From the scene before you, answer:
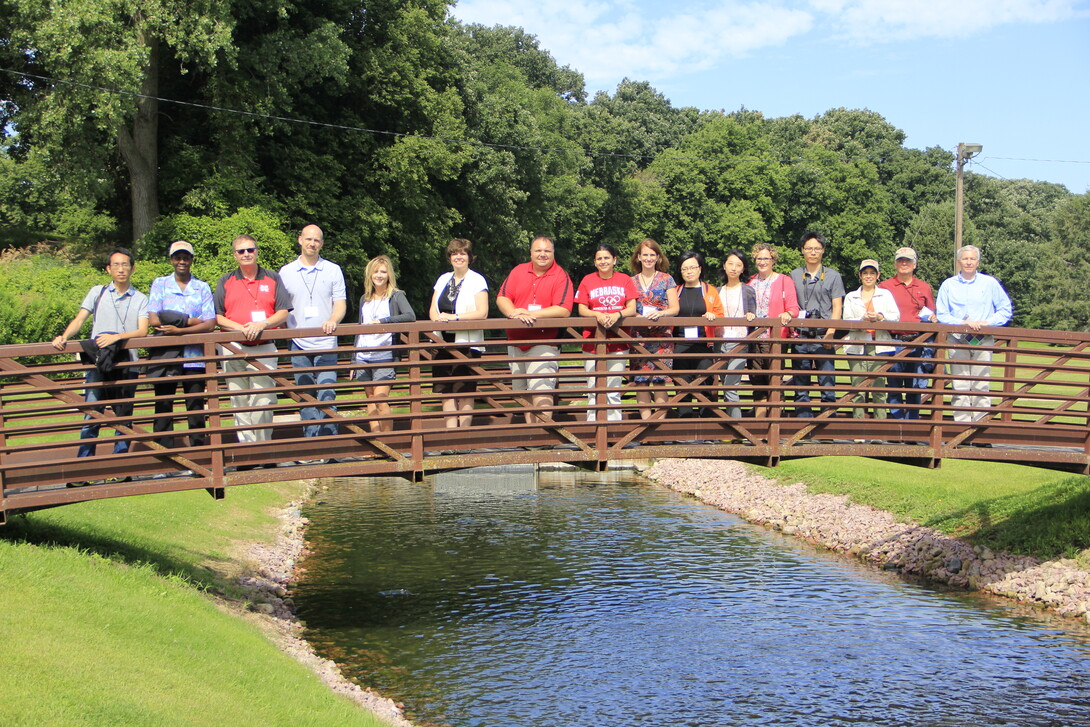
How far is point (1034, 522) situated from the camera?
16.9 m

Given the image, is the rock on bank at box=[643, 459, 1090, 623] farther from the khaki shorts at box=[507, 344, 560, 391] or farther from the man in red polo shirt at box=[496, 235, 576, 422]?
the man in red polo shirt at box=[496, 235, 576, 422]

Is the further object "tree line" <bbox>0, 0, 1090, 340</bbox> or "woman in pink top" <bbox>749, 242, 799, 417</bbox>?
"tree line" <bbox>0, 0, 1090, 340</bbox>

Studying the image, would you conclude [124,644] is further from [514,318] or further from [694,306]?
[694,306]

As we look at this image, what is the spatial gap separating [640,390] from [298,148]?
26.1 m

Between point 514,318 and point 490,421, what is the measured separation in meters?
1.91

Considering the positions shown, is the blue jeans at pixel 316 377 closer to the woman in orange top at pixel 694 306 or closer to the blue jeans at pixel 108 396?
the blue jeans at pixel 108 396

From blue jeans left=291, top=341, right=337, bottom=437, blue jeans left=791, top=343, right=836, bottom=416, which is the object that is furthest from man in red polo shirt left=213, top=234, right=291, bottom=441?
blue jeans left=791, top=343, right=836, bottom=416

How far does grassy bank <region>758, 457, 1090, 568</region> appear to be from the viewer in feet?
53.9

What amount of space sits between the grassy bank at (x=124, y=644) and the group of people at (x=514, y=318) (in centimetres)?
134

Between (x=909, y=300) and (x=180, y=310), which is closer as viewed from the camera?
(x=180, y=310)

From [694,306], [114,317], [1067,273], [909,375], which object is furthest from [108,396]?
[1067,273]

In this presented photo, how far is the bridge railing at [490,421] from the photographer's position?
428 inches

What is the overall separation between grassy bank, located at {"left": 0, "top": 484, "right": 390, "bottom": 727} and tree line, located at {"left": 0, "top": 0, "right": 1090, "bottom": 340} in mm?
13989

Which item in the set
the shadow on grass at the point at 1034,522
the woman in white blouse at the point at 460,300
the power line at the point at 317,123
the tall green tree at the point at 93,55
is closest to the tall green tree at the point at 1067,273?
the power line at the point at 317,123
